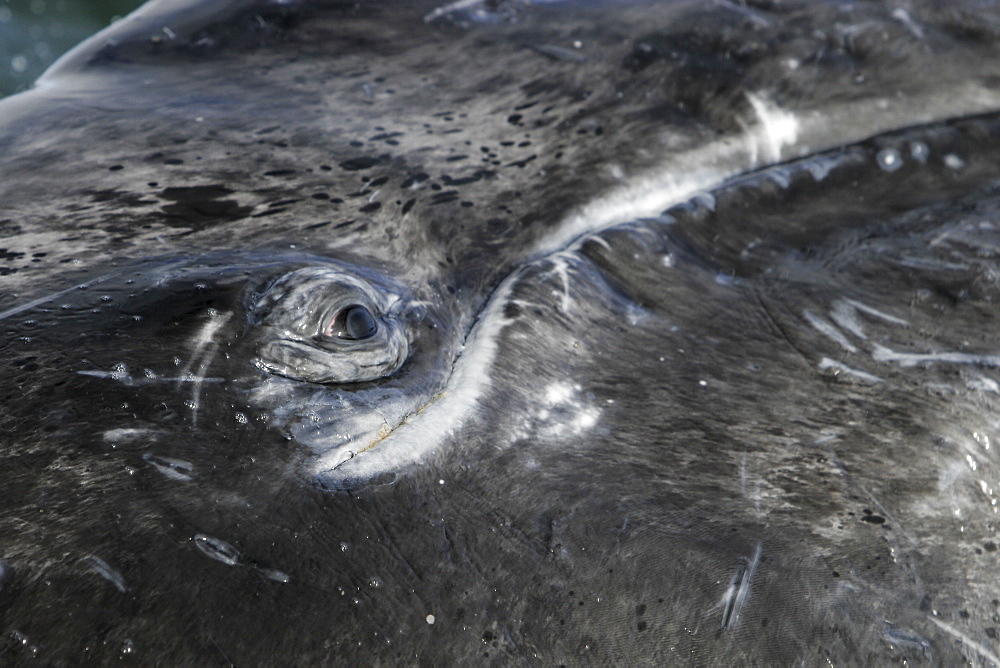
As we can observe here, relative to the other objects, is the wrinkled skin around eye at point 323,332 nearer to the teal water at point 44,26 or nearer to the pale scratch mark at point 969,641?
the pale scratch mark at point 969,641

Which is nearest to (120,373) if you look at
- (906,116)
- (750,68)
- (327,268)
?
(327,268)

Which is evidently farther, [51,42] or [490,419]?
[51,42]

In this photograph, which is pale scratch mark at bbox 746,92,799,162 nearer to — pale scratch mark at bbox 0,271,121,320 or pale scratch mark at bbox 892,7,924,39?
pale scratch mark at bbox 892,7,924,39

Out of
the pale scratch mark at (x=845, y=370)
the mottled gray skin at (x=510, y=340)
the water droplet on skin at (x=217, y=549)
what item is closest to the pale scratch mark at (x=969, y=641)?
the mottled gray skin at (x=510, y=340)

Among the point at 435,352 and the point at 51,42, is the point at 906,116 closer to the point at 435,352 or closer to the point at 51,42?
the point at 435,352

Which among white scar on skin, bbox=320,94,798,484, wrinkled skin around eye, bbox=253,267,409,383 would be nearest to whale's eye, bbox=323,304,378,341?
wrinkled skin around eye, bbox=253,267,409,383

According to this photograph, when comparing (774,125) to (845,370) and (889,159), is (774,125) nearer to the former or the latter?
(889,159)

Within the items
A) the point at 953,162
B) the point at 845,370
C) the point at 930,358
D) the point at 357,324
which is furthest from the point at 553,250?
the point at 953,162

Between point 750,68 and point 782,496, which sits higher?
point 750,68
